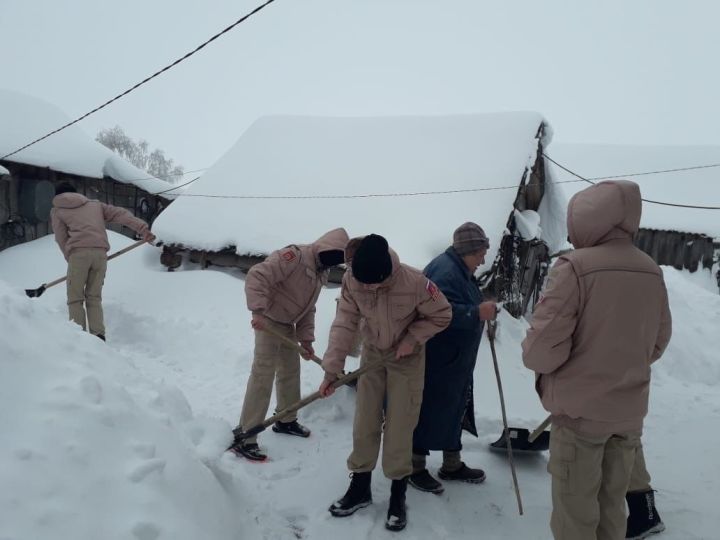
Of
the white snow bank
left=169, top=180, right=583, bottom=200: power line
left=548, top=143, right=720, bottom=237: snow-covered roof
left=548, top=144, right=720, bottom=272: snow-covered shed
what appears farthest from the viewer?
left=548, top=143, right=720, bottom=237: snow-covered roof

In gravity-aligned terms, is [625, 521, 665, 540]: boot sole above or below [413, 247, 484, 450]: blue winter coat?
below

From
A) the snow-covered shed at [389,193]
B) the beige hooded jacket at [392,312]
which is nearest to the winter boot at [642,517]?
the beige hooded jacket at [392,312]

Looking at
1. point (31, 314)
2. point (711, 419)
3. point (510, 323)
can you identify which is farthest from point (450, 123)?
point (31, 314)

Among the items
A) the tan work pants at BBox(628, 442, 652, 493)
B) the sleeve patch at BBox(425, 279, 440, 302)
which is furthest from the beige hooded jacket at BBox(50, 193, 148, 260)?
the tan work pants at BBox(628, 442, 652, 493)

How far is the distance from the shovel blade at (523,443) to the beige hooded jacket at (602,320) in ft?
5.27

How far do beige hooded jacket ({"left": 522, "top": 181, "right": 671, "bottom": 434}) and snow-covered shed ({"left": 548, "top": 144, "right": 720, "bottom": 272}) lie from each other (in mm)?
12227

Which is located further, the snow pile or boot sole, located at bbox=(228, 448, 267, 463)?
boot sole, located at bbox=(228, 448, 267, 463)

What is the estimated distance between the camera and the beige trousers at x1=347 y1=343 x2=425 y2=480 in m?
2.67

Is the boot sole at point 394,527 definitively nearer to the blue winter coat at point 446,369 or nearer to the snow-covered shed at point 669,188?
the blue winter coat at point 446,369

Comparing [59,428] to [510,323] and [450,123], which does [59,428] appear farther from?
[450,123]

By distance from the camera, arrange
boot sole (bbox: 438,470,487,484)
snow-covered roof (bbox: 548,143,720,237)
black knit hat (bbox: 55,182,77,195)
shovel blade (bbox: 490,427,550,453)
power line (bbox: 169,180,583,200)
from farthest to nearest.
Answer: snow-covered roof (bbox: 548,143,720,237)
power line (bbox: 169,180,583,200)
black knit hat (bbox: 55,182,77,195)
shovel blade (bbox: 490,427,550,453)
boot sole (bbox: 438,470,487,484)

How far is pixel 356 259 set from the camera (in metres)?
2.50

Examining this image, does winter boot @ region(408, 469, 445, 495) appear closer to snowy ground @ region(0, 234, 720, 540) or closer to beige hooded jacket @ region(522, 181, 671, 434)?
snowy ground @ region(0, 234, 720, 540)

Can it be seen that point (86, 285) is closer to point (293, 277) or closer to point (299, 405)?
point (293, 277)
